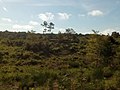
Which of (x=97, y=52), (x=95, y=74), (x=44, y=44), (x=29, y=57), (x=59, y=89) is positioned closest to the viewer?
(x=59, y=89)

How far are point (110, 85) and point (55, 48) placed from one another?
49519mm

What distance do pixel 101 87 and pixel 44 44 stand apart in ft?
173

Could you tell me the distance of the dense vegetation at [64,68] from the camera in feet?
54.8

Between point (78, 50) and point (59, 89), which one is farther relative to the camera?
point (78, 50)

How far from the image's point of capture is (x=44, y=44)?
224ft

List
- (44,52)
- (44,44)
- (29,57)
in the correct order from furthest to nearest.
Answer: (44,44) → (44,52) → (29,57)

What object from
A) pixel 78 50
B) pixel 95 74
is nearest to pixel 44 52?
pixel 78 50

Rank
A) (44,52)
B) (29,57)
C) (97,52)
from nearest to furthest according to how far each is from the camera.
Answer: (97,52) < (29,57) < (44,52)

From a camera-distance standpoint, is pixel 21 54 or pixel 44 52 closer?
pixel 21 54

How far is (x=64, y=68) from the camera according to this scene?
124ft

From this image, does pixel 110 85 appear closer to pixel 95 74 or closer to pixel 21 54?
pixel 95 74

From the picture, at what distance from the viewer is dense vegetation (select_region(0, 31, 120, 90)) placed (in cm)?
1670

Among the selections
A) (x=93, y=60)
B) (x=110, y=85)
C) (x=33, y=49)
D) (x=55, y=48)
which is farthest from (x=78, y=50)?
(x=110, y=85)

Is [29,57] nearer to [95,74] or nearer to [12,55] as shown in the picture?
[12,55]
